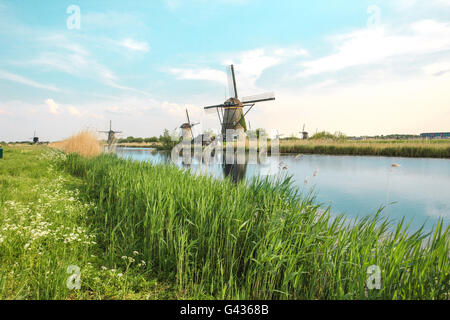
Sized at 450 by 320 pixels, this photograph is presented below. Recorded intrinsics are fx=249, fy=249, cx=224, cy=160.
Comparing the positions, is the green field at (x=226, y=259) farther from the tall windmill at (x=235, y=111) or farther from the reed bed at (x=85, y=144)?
the tall windmill at (x=235, y=111)

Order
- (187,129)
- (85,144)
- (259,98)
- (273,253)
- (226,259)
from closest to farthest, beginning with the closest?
(273,253) < (226,259) < (85,144) < (259,98) < (187,129)

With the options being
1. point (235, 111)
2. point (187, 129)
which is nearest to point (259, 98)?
point (235, 111)

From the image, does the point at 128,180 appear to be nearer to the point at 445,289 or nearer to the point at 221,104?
the point at 445,289

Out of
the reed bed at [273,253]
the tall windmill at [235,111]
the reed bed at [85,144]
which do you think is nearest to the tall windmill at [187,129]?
the tall windmill at [235,111]

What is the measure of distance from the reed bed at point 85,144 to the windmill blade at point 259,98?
18747 mm

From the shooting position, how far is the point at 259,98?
28719mm

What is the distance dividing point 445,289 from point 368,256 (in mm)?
665

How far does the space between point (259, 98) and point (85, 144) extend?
19.9 m

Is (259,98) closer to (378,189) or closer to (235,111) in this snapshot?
(235,111)

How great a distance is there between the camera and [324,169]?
763 inches

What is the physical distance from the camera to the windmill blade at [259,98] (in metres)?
27.6

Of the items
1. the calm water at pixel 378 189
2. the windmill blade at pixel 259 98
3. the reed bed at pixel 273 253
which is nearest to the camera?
the reed bed at pixel 273 253

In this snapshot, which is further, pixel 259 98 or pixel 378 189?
pixel 259 98
